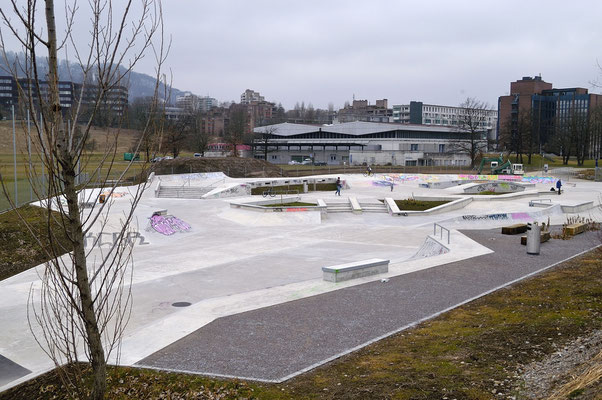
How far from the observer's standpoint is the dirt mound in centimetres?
5844

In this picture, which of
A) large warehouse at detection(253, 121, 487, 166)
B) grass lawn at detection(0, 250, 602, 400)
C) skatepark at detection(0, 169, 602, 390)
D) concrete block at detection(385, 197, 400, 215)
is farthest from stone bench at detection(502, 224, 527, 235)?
large warehouse at detection(253, 121, 487, 166)

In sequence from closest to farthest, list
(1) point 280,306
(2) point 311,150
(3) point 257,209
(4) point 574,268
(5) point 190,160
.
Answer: (1) point 280,306 → (4) point 574,268 → (3) point 257,209 → (5) point 190,160 → (2) point 311,150

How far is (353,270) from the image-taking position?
16.7 m

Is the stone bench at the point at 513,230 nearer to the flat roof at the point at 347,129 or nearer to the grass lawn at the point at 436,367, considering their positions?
the grass lawn at the point at 436,367

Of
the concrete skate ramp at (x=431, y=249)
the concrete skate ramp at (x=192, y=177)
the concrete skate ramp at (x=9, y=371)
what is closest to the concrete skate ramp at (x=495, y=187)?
the concrete skate ramp at (x=192, y=177)

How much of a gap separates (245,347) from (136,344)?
2387 millimetres

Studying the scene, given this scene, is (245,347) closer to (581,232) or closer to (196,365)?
(196,365)

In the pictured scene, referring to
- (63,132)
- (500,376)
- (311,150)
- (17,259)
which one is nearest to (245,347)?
(500,376)

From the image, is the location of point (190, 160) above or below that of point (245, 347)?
above

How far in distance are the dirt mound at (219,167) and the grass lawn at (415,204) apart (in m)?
26.8

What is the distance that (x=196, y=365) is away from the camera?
9930 millimetres

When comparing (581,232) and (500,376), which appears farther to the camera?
(581,232)

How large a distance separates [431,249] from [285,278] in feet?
24.8

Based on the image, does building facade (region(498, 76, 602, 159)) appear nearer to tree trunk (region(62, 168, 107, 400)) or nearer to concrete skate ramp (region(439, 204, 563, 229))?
concrete skate ramp (region(439, 204, 563, 229))
